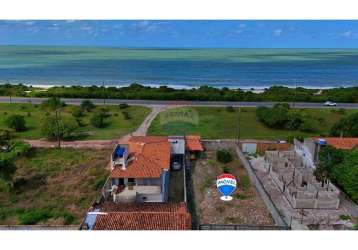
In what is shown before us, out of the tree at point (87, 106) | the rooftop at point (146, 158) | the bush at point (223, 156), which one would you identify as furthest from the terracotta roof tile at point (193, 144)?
the tree at point (87, 106)

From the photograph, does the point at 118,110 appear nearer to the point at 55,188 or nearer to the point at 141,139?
the point at 141,139

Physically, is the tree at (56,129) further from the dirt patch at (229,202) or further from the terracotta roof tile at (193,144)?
the dirt patch at (229,202)

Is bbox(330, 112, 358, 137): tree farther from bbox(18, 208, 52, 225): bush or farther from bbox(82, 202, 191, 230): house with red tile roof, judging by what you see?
bbox(18, 208, 52, 225): bush

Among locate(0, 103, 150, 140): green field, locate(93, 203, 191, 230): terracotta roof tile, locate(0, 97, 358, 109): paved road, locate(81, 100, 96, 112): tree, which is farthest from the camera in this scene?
locate(0, 97, 358, 109): paved road

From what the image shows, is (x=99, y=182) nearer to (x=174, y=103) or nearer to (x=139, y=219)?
(x=139, y=219)

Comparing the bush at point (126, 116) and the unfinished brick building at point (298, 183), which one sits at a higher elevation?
the bush at point (126, 116)

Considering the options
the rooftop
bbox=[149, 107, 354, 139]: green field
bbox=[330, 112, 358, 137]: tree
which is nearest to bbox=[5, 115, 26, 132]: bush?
bbox=[149, 107, 354, 139]: green field

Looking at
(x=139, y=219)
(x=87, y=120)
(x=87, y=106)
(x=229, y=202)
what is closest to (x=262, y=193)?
(x=229, y=202)
